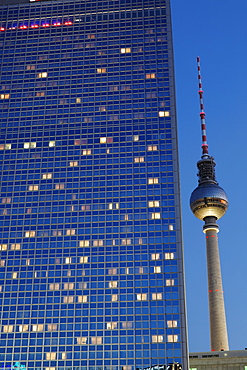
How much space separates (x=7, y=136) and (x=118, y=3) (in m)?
60.7

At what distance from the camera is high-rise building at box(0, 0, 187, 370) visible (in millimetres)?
132750

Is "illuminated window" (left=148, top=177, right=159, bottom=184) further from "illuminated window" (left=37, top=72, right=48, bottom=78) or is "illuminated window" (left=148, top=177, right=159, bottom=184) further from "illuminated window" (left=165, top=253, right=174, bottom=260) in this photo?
"illuminated window" (left=37, top=72, right=48, bottom=78)

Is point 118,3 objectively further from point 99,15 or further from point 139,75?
point 139,75

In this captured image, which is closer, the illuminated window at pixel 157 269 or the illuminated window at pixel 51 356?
the illuminated window at pixel 51 356

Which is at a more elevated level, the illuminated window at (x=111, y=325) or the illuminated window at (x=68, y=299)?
the illuminated window at (x=68, y=299)

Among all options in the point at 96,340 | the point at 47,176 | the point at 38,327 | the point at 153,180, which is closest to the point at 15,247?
the point at 47,176

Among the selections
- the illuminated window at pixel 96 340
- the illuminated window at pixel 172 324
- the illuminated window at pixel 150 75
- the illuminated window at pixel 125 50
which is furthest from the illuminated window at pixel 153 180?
the illuminated window at pixel 125 50

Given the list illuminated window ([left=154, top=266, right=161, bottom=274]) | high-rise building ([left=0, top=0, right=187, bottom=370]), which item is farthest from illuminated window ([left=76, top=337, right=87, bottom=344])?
illuminated window ([left=154, top=266, right=161, bottom=274])

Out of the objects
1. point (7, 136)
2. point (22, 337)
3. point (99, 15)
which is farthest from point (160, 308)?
point (99, 15)

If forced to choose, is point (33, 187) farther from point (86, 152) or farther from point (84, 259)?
point (84, 259)

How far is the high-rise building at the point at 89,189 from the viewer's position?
132750 millimetres

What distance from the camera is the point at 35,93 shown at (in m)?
170

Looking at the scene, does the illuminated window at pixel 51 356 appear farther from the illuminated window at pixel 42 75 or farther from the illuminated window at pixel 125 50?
the illuminated window at pixel 125 50

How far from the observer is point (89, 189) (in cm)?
15238
